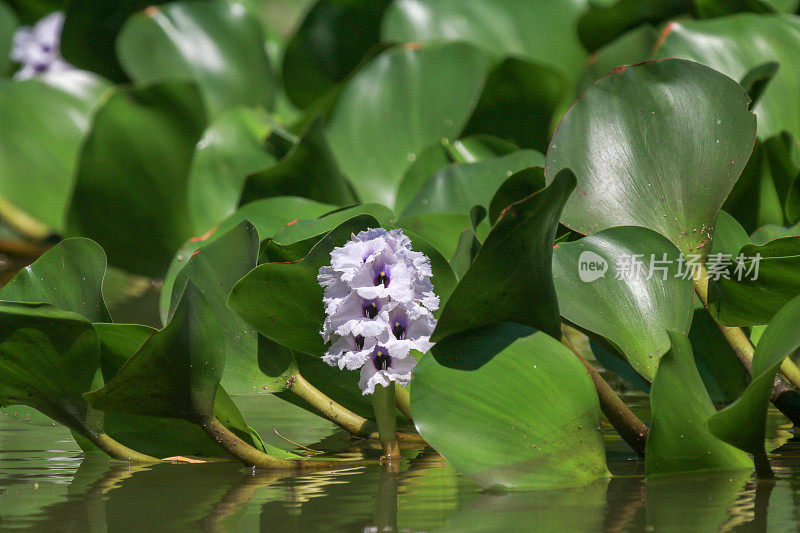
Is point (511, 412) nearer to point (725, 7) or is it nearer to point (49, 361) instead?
point (49, 361)

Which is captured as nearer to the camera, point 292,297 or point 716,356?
point 292,297

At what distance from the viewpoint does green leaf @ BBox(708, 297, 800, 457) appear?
0.56 metres

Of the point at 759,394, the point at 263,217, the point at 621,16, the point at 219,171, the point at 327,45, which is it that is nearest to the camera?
the point at 759,394

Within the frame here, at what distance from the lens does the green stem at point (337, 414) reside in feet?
2.45

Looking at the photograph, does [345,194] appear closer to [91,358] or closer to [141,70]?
[91,358]

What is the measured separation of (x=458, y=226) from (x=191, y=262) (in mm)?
230

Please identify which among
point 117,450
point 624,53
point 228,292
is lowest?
point 117,450

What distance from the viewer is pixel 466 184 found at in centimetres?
95

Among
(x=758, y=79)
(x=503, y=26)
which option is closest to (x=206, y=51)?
(x=503, y=26)

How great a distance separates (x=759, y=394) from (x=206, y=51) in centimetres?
130

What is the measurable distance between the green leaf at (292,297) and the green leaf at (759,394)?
0.85 ft

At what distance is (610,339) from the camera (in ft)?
2.24

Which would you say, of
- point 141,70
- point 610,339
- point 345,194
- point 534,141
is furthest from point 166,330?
point 141,70

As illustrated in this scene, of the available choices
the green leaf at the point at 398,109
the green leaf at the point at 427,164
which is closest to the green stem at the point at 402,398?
the green leaf at the point at 427,164
